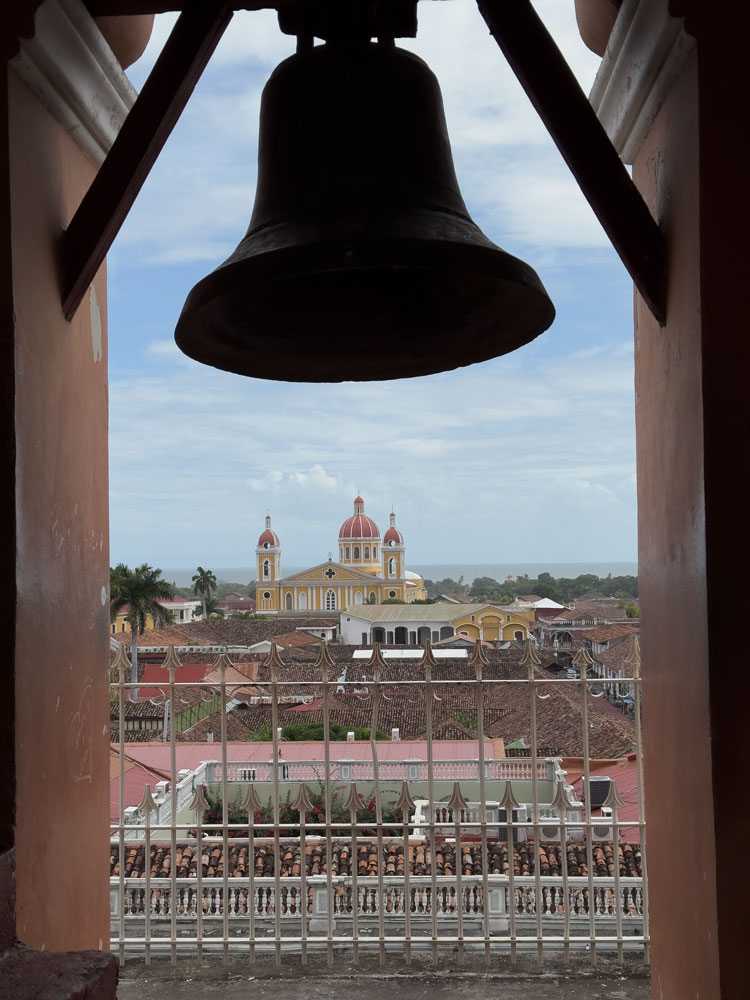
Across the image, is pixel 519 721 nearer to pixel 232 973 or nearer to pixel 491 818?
pixel 491 818

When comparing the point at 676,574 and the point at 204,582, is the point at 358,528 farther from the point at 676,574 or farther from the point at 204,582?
the point at 676,574

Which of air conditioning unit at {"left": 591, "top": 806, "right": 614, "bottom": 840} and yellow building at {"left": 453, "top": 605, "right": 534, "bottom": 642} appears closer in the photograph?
air conditioning unit at {"left": 591, "top": 806, "right": 614, "bottom": 840}

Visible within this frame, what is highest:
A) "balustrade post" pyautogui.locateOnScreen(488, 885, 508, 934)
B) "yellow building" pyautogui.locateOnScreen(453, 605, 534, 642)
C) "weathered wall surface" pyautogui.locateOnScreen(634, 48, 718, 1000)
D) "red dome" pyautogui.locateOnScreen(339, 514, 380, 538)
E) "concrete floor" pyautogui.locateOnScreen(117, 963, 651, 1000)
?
"red dome" pyautogui.locateOnScreen(339, 514, 380, 538)

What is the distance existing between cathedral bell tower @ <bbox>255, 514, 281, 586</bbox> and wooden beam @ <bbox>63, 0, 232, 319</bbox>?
7363 cm

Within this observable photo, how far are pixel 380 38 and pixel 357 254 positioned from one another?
719mm

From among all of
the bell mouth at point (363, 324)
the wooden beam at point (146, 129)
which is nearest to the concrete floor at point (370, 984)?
the bell mouth at point (363, 324)

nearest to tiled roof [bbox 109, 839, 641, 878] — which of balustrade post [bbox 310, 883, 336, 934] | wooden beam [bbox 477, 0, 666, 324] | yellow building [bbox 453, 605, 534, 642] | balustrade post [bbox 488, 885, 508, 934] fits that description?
balustrade post [bbox 488, 885, 508, 934]

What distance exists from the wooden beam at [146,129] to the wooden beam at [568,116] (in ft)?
2.13

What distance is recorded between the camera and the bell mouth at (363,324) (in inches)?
73.8

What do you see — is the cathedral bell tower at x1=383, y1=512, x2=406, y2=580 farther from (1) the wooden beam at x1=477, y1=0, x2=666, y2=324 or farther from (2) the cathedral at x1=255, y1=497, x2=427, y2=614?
(1) the wooden beam at x1=477, y1=0, x2=666, y2=324

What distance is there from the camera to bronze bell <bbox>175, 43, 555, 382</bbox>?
5.14 feet

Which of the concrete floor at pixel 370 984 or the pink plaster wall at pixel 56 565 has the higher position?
the pink plaster wall at pixel 56 565

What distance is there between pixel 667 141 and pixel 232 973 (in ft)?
9.49

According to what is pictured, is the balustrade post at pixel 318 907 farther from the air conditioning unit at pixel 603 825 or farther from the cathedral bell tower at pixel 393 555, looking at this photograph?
the cathedral bell tower at pixel 393 555
